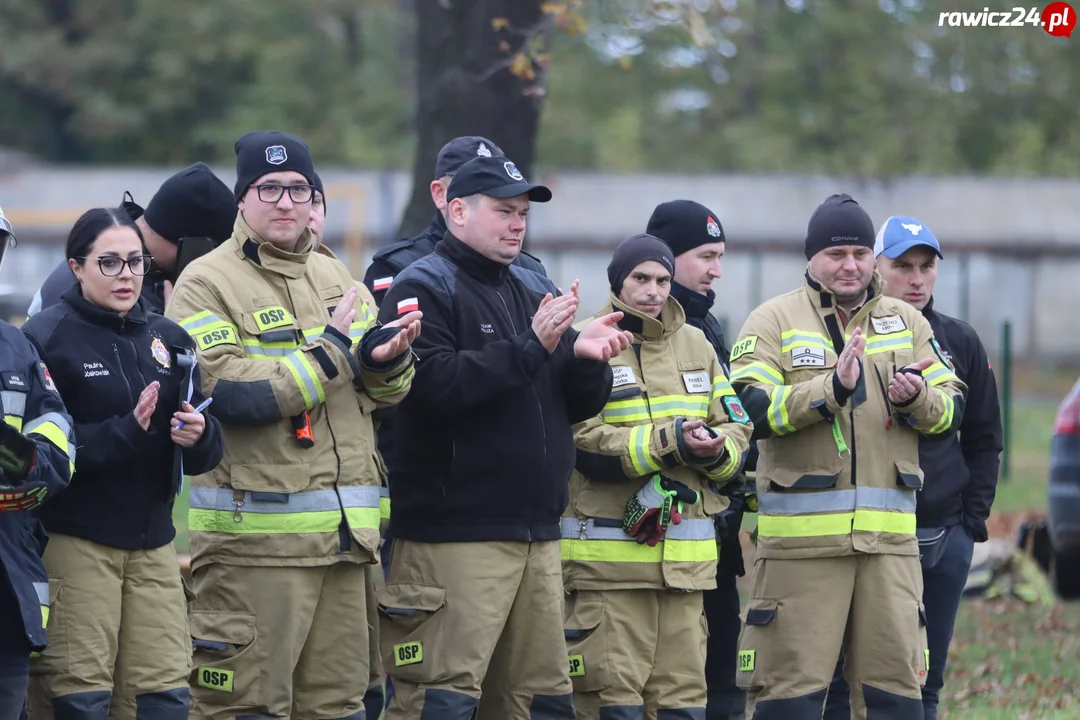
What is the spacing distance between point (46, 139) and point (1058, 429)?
26.4m

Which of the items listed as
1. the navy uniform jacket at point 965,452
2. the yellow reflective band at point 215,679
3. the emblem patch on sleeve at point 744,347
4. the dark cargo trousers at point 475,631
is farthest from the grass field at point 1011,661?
the yellow reflective band at point 215,679

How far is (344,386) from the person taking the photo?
216 inches

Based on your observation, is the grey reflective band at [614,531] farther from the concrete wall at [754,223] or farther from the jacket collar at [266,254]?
the concrete wall at [754,223]

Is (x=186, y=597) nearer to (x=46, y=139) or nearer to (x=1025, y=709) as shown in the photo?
(x=1025, y=709)

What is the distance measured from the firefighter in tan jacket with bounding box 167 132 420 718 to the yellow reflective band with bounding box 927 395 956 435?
7.14ft

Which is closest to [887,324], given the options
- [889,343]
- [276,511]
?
[889,343]

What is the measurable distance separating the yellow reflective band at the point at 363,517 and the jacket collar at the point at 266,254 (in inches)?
33.3

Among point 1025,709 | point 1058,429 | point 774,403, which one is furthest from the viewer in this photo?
point 1058,429

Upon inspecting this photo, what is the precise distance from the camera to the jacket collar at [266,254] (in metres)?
5.54

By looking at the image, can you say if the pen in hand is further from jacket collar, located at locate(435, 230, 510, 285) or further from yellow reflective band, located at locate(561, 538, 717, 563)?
yellow reflective band, located at locate(561, 538, 717, 563)

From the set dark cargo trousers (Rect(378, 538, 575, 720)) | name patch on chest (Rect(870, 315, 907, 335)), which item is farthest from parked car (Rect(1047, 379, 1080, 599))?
dark cargo trousers (Rect(378, 538, 575, 720))

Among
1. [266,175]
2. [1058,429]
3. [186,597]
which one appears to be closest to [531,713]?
[186,597]

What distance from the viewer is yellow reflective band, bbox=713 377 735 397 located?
6137 mm

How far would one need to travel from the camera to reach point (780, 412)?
241 inches
